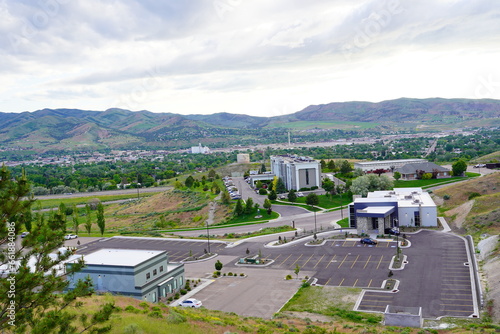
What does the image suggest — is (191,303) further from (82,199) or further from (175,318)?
(82,199)

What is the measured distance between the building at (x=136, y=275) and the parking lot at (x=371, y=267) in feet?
11.9

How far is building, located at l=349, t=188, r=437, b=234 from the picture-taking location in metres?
50.2

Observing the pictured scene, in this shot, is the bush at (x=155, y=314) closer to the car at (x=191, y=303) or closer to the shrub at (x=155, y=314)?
the shrub at (x=155, y=314)

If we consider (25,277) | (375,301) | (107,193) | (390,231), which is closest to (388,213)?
(390,231)

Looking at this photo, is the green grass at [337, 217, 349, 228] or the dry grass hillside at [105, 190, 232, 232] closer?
the green grass at [337, 217, 349, 228]

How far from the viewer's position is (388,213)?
1989 inches

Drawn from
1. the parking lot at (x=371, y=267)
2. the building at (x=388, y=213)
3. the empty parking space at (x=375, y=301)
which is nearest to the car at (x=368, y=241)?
the parking lot at (x=371, y=267)

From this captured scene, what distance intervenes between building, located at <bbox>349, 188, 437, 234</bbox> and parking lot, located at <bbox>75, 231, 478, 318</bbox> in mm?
3166

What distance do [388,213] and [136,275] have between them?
1210 inches

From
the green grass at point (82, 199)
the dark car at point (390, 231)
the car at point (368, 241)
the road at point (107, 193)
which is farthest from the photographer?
the road at point (107, 193)

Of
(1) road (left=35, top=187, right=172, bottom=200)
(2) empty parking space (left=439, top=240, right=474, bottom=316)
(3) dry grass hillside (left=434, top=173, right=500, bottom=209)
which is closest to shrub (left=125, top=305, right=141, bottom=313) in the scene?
(2) empty parking space (left=439, top=240, right=474, bottom=316)

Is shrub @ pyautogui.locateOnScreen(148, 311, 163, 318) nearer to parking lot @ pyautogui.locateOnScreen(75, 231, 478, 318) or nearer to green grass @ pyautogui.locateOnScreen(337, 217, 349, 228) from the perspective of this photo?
parking lot @ pyautogui.locateOnScreen(75, 231, 478, 318)

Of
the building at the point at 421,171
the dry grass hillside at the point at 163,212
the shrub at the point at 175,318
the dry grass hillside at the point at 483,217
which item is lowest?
the dry grass hillside at the point at 163,212

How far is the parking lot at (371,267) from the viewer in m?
29.3
